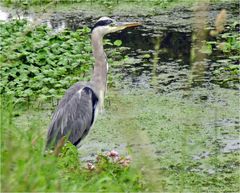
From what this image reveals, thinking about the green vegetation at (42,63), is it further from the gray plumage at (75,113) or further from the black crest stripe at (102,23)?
the gray plumage at (75,113)

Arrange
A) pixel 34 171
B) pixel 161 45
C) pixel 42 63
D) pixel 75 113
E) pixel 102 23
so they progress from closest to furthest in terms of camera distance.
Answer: pixel 34 171 < pixel 75 113 < pixel 102 23 < pixel 42 63 < pixel 161 45

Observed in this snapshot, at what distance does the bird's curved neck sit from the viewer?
19.1 ft

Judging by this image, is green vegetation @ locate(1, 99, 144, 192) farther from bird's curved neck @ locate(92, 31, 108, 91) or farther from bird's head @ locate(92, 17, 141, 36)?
bird's head @ locate(92, 17, 141, 36)

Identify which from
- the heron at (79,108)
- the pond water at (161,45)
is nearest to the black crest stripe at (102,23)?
the heron at (79,108)

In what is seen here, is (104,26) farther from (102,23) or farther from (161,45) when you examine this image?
(161,45)

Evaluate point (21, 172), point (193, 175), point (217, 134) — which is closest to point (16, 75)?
point (217, 134)

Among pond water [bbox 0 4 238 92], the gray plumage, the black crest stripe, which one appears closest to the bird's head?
the black crest stripe

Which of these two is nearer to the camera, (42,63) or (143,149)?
(143,149)

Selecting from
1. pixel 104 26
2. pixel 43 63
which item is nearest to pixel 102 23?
pixel 104 26

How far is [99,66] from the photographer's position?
19.5 ft

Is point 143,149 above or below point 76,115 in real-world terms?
above

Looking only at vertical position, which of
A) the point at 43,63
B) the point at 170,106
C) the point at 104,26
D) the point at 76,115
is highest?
the point at 104,26

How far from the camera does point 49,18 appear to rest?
12.4 m

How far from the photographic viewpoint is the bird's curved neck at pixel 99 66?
229 inches
